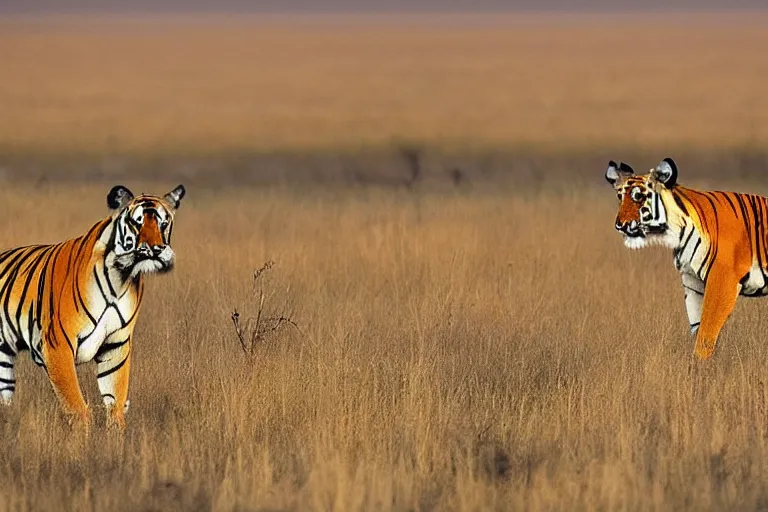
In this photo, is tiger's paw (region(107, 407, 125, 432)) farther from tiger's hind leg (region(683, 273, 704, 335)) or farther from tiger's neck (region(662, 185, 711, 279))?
tiger's hind leg (region(683, 273, 704, 335))

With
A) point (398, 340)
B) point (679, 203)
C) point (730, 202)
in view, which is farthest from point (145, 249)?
point (730, 202)

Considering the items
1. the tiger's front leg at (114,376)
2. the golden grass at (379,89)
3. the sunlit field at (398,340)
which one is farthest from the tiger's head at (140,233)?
the golden grass at (379,89)

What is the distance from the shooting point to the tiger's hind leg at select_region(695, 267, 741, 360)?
902 cm

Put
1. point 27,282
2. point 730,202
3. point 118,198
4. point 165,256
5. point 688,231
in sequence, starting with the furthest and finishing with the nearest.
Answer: point 730,202, point 688,231, point 27,282, point 118,198, point 165,256

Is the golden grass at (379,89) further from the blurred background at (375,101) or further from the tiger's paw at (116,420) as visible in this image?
the tiger's paw at (116,420)

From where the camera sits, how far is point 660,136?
3033 cm

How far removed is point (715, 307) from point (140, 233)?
3.69 metres

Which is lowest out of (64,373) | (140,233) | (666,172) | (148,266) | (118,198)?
(64,373)

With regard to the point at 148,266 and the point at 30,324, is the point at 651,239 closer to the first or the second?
the point at 148,266

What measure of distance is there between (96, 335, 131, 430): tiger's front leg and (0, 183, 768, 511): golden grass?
0.17 metres

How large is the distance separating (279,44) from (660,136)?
1508 inches

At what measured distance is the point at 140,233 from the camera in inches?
284

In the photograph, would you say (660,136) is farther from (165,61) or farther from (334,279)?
(165,61)

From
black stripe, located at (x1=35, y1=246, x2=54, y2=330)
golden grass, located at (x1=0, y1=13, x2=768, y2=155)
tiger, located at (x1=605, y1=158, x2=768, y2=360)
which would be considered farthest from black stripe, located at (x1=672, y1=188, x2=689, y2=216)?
golden grass, located at (x1=0, y1=13, x2=768, y2=155)
